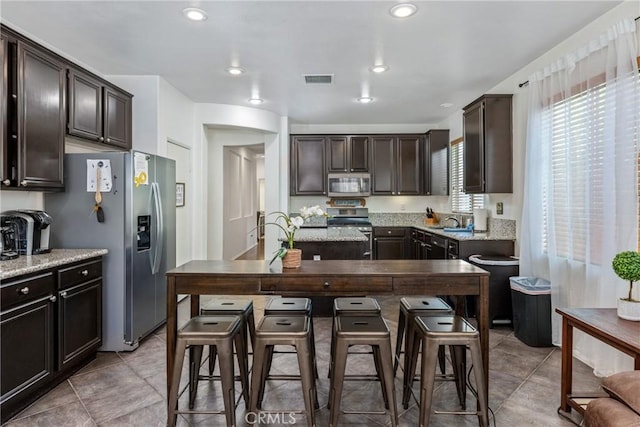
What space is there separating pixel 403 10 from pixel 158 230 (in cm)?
289

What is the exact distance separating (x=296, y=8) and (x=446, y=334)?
2.36 metres

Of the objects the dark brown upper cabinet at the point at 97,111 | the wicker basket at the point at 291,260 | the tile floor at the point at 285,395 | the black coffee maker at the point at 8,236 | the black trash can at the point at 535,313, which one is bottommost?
the tile floor at the point at 285,395

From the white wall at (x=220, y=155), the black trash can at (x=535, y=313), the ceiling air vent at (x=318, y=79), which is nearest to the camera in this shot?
the black trash can at (x=535, y=313)

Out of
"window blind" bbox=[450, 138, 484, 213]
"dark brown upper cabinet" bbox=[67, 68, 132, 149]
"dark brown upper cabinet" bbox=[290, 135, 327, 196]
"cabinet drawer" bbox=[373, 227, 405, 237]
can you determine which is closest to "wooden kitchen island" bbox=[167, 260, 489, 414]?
"dark brown upper cabinet" bbox=[67, 68, 132, 149]

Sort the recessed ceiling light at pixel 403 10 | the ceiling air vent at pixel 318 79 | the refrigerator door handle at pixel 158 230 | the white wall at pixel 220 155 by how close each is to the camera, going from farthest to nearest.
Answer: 1. the white wall at pixel 220 155
2. the ceiling air vent at pixel 318 79
3. the refrigerator door handle at pixel 158 230
4. the recessed ceiling light at pixel 403 10

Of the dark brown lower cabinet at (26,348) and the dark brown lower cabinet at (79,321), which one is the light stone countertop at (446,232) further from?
the dark brown lower cabinet at (26,348)

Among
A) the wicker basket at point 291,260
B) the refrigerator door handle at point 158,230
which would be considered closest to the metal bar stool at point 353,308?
the wicker basket at point 291,260

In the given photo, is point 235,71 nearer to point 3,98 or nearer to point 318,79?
point 318,79

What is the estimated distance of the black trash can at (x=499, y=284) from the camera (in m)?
3.66

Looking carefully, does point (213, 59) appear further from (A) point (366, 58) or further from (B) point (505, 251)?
(B) point (505, 251)

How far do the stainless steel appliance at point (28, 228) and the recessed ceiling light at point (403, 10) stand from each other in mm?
3015

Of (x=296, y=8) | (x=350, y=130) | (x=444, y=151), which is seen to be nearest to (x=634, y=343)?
(x=296, y=8)

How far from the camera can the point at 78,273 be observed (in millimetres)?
2727

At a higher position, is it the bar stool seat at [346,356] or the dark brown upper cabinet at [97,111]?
the dark brown upper cabinet at [97,111]
